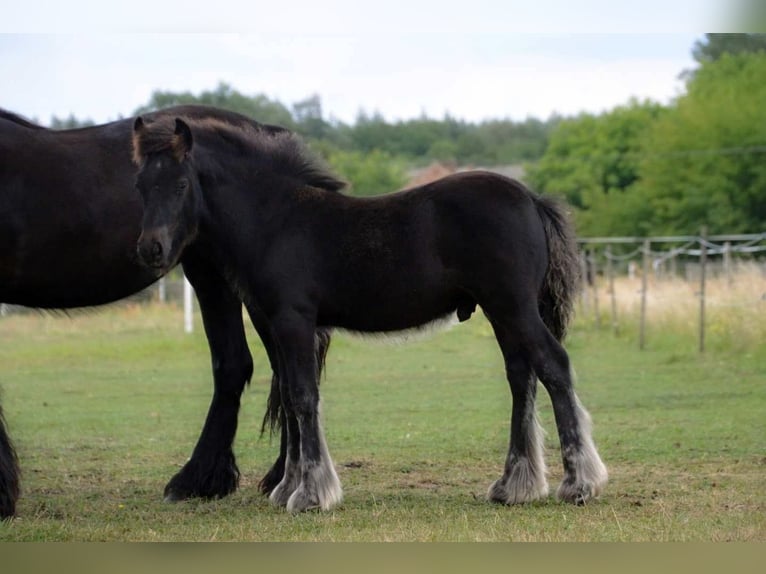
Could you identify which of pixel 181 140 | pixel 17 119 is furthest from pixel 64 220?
pixel 181 140

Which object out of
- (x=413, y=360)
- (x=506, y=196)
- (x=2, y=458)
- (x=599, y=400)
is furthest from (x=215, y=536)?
(x=413, y=360)

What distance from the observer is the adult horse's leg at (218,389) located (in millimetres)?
7770

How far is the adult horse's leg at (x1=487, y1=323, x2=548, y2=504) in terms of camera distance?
23.3ft

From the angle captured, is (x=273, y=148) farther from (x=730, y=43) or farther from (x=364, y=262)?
(x=730, y=43)

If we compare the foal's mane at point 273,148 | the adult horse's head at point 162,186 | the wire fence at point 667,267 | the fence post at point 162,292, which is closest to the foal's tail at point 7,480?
the adult horse's head at point 162,186

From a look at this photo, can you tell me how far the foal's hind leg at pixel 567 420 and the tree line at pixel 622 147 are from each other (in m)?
11.7

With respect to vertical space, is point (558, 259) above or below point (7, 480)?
above

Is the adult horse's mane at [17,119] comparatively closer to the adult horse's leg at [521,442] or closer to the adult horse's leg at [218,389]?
the adult horse's leg at [218,389]

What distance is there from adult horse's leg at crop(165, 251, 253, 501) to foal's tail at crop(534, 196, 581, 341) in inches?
93.4

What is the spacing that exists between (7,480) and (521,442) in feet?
10.7

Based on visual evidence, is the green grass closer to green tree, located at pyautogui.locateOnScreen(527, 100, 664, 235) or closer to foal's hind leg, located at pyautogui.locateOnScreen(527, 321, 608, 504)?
foal's hind leg, located at pyautogui.locateOnScreen(527, 321, 608, 504)

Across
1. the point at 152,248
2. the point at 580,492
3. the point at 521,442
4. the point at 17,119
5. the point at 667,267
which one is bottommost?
the point at 667,267

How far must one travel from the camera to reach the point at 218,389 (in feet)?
26.8

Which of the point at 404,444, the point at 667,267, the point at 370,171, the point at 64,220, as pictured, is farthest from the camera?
the point at 370,171
